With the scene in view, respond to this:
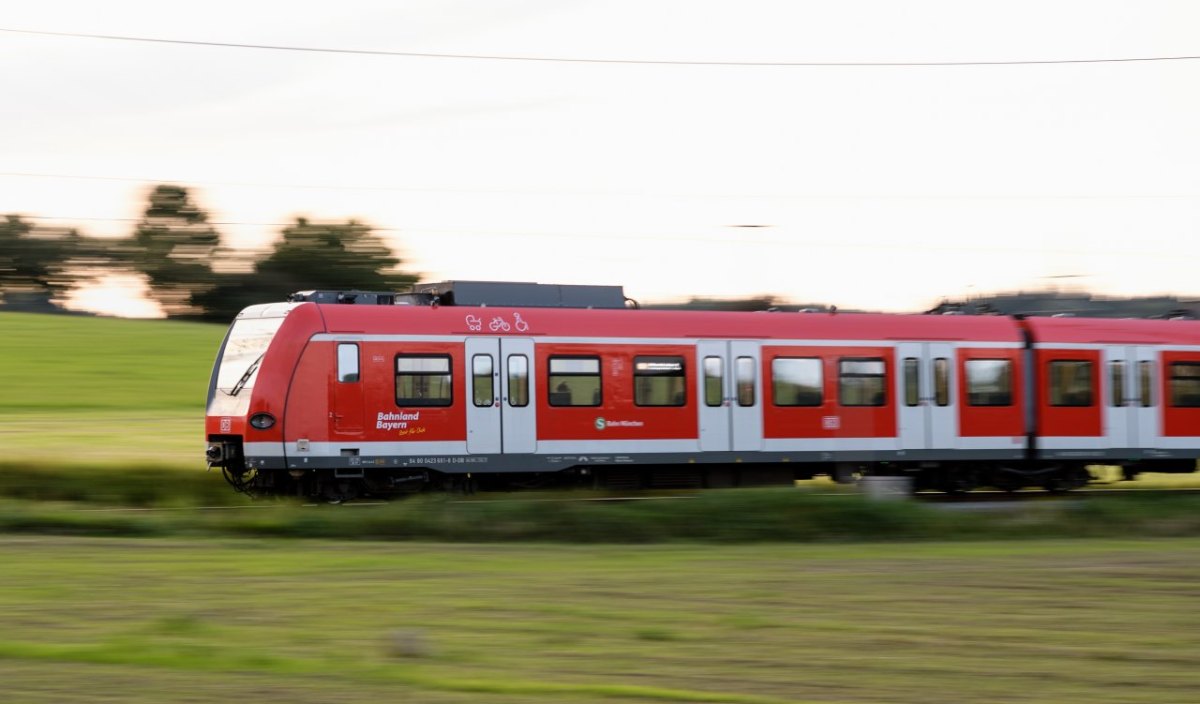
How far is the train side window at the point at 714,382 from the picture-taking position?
73.6 ft

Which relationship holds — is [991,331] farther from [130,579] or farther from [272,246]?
[272,246]

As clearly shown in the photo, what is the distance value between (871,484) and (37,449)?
653 inches

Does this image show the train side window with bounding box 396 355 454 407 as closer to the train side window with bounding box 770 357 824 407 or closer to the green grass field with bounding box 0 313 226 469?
the green grass field with bounding box 0 313 226 469

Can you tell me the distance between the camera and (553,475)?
22141 mm

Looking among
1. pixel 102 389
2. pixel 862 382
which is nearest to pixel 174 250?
pixel 102 389

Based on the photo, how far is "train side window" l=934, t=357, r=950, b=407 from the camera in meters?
23.9

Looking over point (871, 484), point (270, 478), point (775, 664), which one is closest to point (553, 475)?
point (270, 478)

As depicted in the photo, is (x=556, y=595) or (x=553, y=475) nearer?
(x=556, y=595)

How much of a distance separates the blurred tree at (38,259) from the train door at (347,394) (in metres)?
51.3

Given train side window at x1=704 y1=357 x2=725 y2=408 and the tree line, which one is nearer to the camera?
train side window at x1=704 y1=357 x2=725 y2=408

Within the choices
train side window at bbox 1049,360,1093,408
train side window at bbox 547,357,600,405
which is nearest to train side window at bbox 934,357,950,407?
train side window at bbox 1049,360,1093,408

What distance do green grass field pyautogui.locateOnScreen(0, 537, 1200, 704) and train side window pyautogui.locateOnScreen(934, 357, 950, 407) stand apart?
10941 mm

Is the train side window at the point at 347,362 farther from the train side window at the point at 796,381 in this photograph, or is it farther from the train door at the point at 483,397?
the train side window at the point at 796,381

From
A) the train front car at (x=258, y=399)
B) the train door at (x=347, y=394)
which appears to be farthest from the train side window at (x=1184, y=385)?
the train front car at (x=258, y=399)
